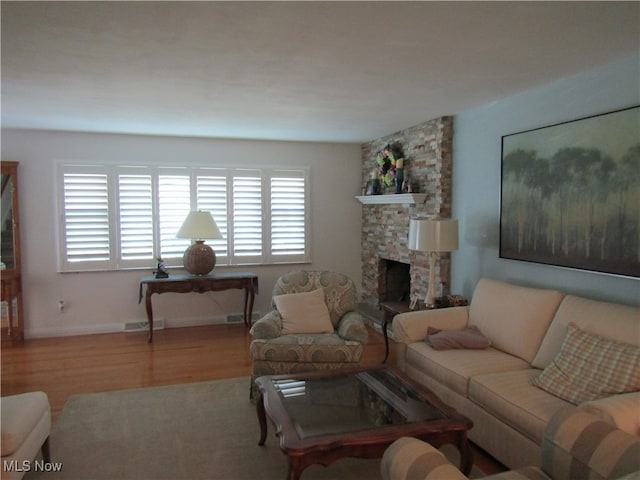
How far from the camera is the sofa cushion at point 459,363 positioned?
293cm

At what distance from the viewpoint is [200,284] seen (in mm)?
5281

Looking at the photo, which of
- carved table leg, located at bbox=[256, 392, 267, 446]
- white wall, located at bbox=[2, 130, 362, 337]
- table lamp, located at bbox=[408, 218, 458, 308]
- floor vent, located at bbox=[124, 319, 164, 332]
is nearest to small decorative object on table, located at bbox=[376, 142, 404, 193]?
white wall, located at bbox=[2, 130, 362, 337]

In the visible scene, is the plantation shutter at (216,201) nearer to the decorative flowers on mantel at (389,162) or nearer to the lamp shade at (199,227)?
the lamp shade at (199,227)

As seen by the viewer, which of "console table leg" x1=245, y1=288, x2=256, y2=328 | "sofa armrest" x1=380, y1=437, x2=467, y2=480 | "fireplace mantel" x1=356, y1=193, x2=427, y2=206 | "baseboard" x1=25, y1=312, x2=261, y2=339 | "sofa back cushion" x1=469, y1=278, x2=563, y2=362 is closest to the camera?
"sofa armrest" x1=380, y1=437, x2=467, y2=480

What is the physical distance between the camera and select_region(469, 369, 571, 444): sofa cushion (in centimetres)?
234

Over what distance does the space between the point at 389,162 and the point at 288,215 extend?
5.09ft

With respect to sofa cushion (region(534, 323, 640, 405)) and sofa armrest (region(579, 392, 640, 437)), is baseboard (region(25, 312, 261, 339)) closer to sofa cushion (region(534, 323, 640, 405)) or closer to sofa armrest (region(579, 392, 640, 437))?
sofa cushion (region(534, 323, 640, 405))

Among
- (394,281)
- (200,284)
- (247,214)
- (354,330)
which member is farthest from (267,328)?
(394,281)

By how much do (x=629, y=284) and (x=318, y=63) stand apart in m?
2.37

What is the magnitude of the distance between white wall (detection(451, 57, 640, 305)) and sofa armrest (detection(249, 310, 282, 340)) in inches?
74.6

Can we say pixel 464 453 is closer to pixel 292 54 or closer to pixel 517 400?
pixel 517 400

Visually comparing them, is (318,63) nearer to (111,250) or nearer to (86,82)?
(86,82)

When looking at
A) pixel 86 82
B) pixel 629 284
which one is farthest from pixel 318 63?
pixel 629 284

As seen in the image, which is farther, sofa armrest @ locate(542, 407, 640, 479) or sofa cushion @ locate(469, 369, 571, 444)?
sofa cushion @ locate(469, 369, 571, 444)
